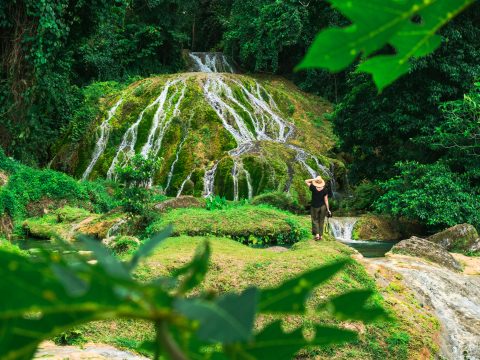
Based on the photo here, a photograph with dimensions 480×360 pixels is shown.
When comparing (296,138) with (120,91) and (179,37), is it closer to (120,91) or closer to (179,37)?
(120,91)

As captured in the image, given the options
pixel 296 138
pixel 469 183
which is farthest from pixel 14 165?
pixel 469 183

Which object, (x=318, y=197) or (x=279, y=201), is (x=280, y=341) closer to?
(x=318, y=197)

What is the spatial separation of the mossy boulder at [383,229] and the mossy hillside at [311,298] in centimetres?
655

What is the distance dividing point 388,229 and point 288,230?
13.3 ft

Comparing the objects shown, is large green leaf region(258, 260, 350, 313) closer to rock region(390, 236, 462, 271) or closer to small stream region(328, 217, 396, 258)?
rock region(390, 236, 462, 271)

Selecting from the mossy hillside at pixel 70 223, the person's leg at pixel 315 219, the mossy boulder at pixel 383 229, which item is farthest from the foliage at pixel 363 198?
the mossy hillside at pixel 70 223

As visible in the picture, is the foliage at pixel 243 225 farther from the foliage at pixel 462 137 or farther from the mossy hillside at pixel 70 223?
the foliage at pixel 462 137

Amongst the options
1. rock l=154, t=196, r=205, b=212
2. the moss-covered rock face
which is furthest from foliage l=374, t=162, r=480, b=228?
rock l=154, t=196, r=205, b=212

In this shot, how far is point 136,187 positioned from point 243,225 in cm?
224

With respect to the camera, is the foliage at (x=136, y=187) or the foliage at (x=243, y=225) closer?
the foliage at (x=243, y=225)

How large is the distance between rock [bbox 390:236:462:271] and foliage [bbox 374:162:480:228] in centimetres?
531

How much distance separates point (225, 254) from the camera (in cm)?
522

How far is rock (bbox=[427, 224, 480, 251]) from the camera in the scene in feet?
30.4

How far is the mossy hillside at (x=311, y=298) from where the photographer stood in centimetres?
372
